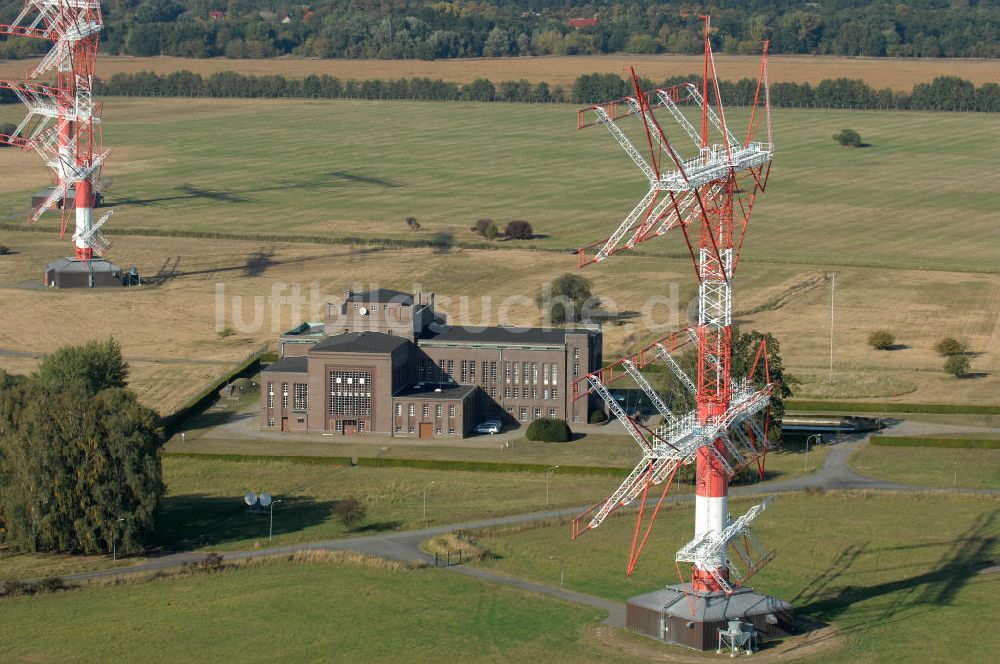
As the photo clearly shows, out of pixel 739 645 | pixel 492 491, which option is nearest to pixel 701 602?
pixel 739 645

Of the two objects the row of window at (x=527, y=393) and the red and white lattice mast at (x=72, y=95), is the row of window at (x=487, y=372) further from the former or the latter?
the red and white lattice mast at (x=72, y=95)

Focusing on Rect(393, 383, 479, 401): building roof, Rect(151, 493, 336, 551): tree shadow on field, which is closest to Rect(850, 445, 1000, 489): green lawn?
Rect(393, 383, 479, 401): building roof

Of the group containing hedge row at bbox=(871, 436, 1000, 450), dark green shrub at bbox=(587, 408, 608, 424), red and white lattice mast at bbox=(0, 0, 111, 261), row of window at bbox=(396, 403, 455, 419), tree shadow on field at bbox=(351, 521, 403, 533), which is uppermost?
red and white lattice mast at bbox=(0, 0, 111, 261)

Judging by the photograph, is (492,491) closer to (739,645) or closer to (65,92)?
(739,645)

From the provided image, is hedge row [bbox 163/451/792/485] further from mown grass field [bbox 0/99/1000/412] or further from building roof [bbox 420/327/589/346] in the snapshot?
building roof [bbox 420/327/589/346]

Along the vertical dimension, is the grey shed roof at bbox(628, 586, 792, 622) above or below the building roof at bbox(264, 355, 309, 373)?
below

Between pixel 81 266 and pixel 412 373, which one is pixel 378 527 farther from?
pixel 81 266

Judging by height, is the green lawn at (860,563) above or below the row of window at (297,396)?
below

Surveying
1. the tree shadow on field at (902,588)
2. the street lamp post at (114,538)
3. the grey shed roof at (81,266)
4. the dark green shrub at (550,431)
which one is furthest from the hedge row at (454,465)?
the grey shed roof at (81,266)
